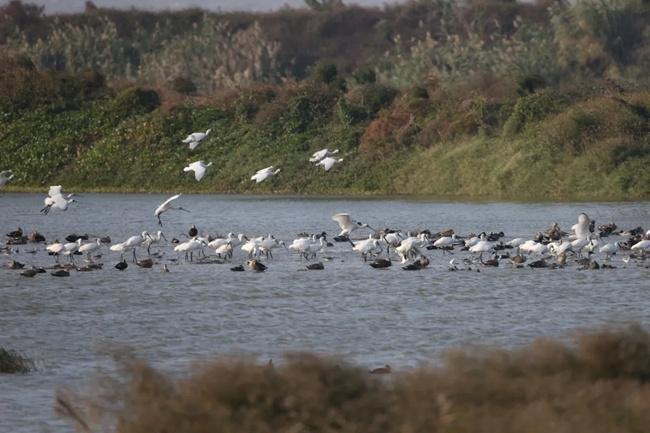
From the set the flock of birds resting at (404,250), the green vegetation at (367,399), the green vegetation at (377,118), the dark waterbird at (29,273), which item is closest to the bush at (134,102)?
the green vegetation at (377,118)

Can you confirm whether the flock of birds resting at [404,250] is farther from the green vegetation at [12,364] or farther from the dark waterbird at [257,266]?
the green vegetation at [12,364]

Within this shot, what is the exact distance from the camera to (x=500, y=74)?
245 ft

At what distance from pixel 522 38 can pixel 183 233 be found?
57960 mm

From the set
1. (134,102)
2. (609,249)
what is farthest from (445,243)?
(134,102)

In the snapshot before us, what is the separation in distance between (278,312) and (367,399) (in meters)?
13.2

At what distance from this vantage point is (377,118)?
6669 cm

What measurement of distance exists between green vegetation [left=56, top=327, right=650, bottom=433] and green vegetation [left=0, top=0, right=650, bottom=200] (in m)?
44.7

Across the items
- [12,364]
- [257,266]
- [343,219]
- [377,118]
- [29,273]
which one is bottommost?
[12,364]

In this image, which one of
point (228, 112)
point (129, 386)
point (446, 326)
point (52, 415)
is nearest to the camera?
point (129, 386)

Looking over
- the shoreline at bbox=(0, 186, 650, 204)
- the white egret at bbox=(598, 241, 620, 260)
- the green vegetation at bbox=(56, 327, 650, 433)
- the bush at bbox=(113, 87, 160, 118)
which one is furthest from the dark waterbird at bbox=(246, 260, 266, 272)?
the bush at bbox=(113, 87, 160, 118)

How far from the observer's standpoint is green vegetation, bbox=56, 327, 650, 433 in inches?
360

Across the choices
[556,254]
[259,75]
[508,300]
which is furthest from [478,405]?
[259,75]

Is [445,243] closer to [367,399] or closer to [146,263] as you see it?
[146,263]

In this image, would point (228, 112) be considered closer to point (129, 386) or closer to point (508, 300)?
point (508, 300)
